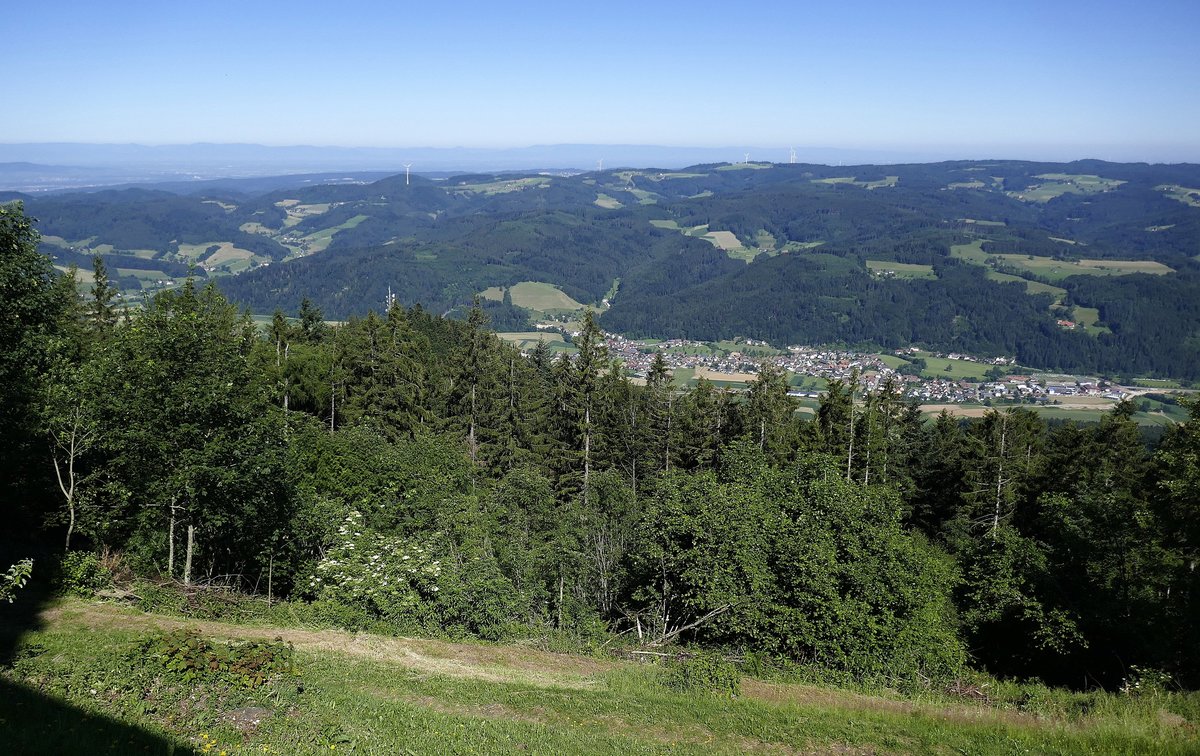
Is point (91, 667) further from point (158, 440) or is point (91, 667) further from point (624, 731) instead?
point (624, 731)

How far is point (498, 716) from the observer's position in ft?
43.9

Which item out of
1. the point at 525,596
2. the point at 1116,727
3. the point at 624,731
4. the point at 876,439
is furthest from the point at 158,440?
the point at 876,439

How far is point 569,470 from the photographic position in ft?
150

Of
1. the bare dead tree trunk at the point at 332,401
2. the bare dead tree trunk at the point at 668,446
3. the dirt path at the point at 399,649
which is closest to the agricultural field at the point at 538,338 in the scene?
the bare dead tree trunk at the point at 332,401

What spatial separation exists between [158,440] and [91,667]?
679 centimetres

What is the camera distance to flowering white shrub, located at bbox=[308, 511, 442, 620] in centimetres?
1988

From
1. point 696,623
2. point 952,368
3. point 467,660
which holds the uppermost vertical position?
point 467,660

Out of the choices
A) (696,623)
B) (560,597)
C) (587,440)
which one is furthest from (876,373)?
(696,623)

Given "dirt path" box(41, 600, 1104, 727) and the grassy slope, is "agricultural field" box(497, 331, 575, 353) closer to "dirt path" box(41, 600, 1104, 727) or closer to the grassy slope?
"dirt path" box(41, 600, 1104, 727)

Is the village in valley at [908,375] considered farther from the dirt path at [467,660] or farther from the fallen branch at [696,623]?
the dirt path at [467,660]

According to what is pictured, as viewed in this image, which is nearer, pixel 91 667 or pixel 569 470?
pixel 91 667

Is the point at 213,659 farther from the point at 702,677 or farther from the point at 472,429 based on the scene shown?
the point at 472,429

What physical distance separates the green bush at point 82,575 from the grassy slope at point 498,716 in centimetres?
89

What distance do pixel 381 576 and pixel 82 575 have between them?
24.1ft
